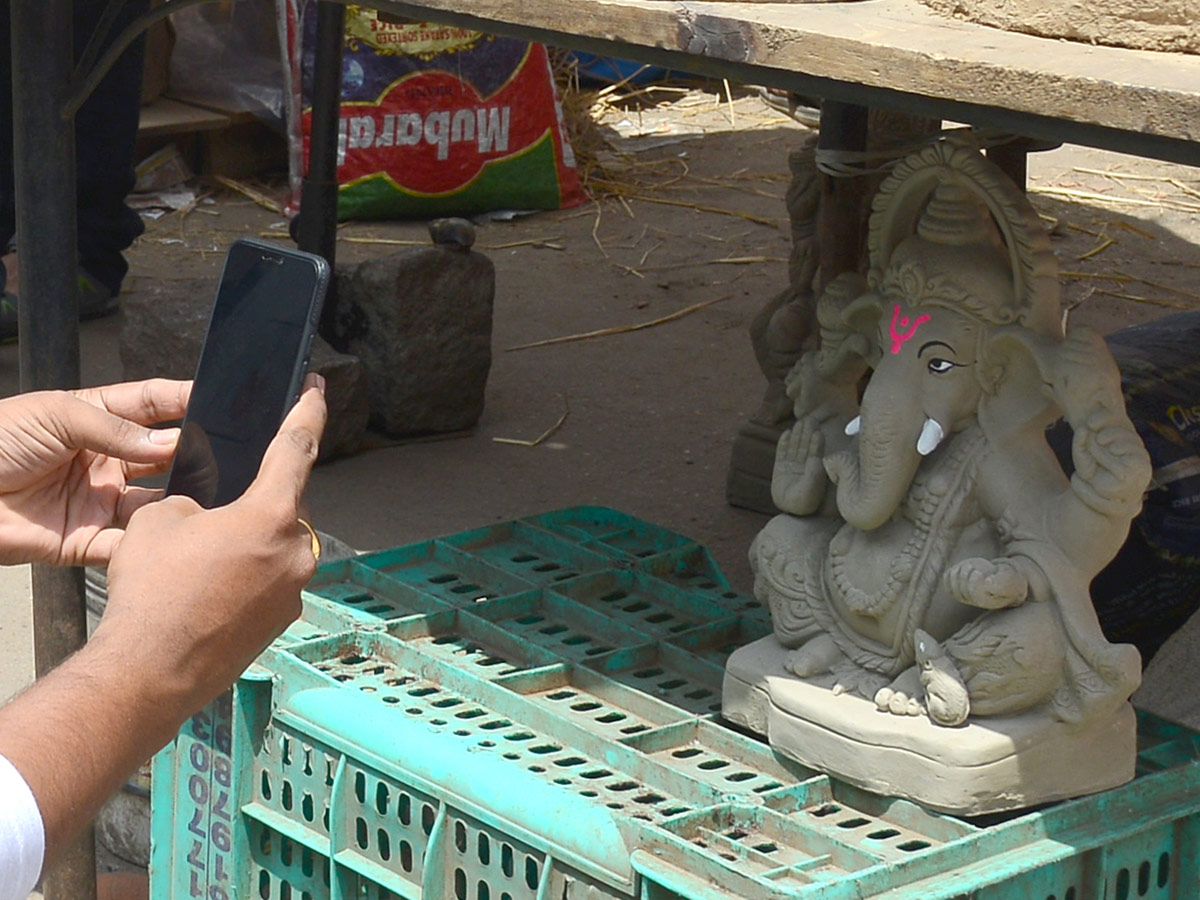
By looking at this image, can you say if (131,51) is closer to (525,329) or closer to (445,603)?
(525,329)

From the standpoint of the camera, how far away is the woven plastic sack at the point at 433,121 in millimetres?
6008

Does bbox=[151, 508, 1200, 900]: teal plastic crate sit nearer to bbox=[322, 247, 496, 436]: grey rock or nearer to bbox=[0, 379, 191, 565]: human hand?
bbox=[0, 379, 191, 565]: human hand

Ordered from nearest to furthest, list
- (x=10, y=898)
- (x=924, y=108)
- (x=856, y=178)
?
(x=10, y=898)
(x=924, y=108)
(x=856, y=178)

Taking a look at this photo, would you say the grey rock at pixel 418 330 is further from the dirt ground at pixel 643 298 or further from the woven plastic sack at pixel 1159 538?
the woven plastic sack at pixel 1159 538

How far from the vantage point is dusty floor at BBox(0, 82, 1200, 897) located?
12.6 feet

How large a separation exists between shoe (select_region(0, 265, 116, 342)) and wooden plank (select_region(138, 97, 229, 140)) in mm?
1388

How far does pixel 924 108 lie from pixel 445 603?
105 cm

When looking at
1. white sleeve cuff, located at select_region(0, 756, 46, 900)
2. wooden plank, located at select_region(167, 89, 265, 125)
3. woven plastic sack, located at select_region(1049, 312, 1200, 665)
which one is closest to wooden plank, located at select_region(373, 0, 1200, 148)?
white sleeve cuff, located at select_region(0, 756, 46, 900)

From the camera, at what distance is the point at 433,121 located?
6.13m

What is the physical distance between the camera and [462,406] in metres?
4.26

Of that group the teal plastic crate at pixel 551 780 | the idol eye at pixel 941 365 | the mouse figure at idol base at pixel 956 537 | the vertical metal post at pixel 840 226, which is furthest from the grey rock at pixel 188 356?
the idol eye at pixel 941 365

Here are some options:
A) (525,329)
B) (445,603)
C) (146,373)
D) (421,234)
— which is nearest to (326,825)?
(445,603)

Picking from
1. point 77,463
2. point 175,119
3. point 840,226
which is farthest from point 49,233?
point 175,119

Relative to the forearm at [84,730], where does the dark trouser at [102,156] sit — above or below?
below
